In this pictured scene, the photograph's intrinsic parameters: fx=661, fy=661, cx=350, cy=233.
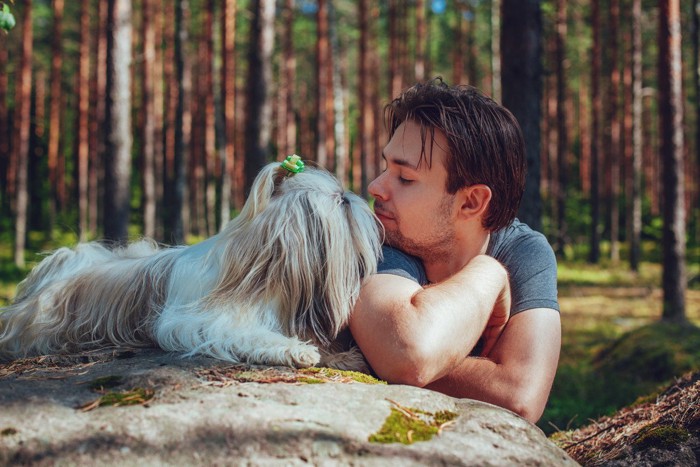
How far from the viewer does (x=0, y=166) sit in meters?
32.9

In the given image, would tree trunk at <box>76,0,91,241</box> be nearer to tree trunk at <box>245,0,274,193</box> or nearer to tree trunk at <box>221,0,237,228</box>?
tree trunk at <box>221,0,237,228</box>

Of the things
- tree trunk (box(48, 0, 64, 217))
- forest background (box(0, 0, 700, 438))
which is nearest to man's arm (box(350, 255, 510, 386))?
forest background (box(0, 0, 700, 438))

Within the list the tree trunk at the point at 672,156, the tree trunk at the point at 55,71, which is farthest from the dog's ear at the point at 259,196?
the tree trunk at the point at 55,71

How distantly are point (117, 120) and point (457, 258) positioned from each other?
26.8ft

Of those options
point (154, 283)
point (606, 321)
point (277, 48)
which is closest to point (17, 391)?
point (154, 283)

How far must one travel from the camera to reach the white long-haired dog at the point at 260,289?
8.11 ft

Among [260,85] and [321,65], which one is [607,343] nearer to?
[260,85]

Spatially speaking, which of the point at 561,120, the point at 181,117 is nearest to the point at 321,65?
the point at 181,117

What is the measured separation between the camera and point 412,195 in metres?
2.75

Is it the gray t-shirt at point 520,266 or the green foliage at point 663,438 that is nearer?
the green foliage at point 663,438

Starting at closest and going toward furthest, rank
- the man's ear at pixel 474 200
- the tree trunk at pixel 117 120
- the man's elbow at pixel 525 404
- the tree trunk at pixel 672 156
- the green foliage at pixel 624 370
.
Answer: the man's elbow at pixel 525 404, the man's ear at pixel 474 200, the green foliage at pixel 624 370, the tree trunk at pixel 672 156, the tree trunk at pixel 117 120

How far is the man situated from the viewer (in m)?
2.41

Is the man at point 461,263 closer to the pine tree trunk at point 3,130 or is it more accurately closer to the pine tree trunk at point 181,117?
the pine tree trunk at point 181,117

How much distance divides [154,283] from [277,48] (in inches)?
998
